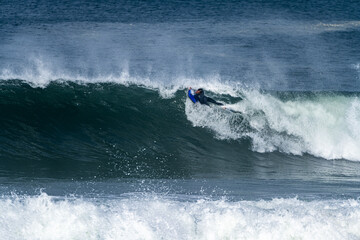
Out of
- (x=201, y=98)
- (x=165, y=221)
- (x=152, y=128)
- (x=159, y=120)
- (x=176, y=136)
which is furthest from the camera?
(x=159, y=120)

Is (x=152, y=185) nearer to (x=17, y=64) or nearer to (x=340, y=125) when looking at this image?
(x=340, y=125)

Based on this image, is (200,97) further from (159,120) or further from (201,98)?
(159,120)

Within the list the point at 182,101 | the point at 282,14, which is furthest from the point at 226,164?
the point at 282,14

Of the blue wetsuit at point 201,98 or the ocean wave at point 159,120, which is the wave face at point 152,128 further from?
the blue wetsuit at point 201,98

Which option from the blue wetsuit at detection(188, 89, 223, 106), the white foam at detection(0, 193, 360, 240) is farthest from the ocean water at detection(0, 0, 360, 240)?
the blue wetsuit at detection(188, 89, 223, 106)

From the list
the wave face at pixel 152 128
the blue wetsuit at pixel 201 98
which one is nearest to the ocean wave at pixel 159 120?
the wave face at pixel 152 128

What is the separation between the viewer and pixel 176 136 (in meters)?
16.7

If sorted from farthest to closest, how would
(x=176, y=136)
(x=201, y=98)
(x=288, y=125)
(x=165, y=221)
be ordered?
(x=288, y=125)
(x=176, y=136)
(x=201, y=98)
(x=165, y=221)

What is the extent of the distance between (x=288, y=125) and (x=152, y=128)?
4.36m

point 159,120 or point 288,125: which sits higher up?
point 159,120

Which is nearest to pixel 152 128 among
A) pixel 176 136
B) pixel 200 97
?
pixel 176 136

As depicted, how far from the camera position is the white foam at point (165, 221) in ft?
29.8

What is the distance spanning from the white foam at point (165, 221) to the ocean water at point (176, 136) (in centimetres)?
2

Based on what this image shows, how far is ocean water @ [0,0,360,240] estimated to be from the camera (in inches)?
372
